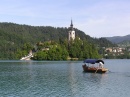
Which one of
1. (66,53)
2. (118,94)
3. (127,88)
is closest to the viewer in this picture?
(118,94)

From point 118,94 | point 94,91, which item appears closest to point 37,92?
point 94,91

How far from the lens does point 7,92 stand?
45062 mm

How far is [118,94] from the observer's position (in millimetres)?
44219

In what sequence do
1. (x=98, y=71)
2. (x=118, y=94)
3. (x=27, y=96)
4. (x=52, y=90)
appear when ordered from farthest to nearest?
(x=98, y=71) < (x=52, y=90) < (x=118, y=94) < (x=27, y=96)

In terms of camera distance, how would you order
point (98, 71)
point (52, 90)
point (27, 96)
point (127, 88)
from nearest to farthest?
point (27, 96), point (52, 90), point (127, 88), point (98, 71)

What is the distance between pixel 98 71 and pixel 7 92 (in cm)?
4333

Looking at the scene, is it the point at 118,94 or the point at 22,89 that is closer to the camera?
the point at 118,94

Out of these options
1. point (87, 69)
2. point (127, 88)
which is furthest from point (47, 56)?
point (127, 88)

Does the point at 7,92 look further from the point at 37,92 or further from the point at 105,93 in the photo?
the point at 105,93

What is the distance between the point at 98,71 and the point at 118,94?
40.3m

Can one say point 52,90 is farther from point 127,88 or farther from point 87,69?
point 87,69

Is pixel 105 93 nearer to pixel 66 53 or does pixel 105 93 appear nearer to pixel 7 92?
pixel 7 92

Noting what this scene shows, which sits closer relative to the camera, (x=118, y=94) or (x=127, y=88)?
(x=118, y=94)

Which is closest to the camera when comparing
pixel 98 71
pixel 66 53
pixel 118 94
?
pixel 118 94
